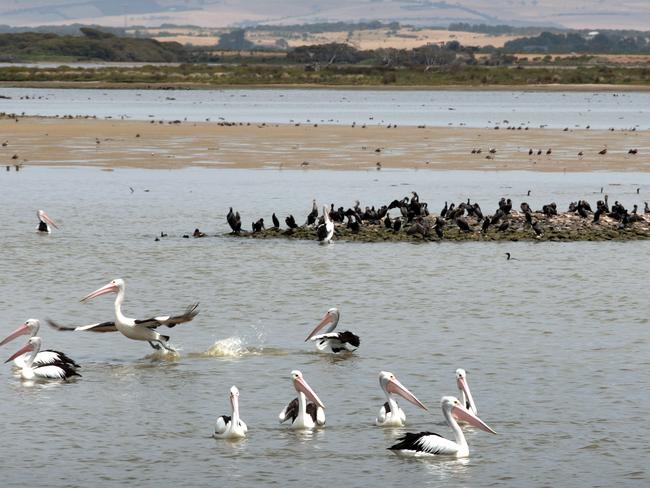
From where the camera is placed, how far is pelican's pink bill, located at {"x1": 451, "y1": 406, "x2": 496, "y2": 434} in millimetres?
11945

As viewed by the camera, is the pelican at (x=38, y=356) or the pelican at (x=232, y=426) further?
the pelican at (x=38, y=356)

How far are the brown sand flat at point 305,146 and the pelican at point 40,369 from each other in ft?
84.6

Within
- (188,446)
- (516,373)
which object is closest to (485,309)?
(516,373)

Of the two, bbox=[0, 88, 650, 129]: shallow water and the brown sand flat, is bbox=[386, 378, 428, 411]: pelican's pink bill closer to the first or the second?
the brown sand flat

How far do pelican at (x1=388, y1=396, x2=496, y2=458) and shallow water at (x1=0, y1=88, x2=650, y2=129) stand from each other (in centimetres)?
4864

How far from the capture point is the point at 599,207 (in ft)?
87.7

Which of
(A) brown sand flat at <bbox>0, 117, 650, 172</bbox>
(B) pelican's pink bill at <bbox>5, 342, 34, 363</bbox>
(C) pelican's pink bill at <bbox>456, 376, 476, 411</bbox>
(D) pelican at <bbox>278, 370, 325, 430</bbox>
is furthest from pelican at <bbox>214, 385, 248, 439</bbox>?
(A) brown sand flat at <bbox>0, 117, 650, 172</bbox>

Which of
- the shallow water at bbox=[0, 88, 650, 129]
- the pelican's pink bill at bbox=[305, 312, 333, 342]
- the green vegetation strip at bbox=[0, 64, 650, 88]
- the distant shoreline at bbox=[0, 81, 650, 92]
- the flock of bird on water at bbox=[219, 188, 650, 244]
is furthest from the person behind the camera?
the green vegetation strip at bbox=[0, 64, 650, 88]

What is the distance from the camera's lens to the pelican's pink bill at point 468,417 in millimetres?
11945

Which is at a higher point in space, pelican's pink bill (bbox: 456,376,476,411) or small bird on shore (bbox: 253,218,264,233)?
pelican's pink bill (bbox: 456,376,476,411)

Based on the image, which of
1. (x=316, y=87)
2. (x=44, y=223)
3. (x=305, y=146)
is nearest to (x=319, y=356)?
(x=44, y=223)

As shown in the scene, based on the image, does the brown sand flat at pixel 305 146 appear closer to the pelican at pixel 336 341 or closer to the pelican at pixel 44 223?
the pelican at pixel 44 223

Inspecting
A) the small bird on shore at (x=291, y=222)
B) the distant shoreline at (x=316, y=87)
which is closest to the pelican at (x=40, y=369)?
the small bird on shore at (x=291, y=222)

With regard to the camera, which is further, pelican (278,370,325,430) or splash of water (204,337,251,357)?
splash of water (204,337,251,357)
